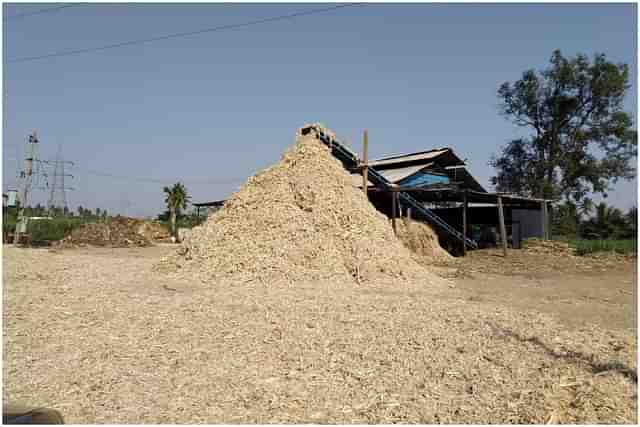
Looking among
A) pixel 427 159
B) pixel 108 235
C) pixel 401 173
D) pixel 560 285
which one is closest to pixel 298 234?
pixel 560 285

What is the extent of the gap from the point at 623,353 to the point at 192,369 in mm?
3711

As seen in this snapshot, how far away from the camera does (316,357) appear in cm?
377

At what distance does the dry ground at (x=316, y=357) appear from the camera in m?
2.79

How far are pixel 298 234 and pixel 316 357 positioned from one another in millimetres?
5053

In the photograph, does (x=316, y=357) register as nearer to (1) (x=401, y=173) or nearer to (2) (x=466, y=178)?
(1) (x=401, y=173)

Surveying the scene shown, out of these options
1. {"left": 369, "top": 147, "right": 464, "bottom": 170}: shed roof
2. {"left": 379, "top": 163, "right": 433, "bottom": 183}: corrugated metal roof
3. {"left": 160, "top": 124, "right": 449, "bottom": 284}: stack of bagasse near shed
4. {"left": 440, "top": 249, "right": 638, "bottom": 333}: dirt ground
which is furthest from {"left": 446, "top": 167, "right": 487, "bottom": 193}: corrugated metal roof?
{"left": 160, "top": 124, "right": 449, "bottom": 284}: stack of bagasse near shed

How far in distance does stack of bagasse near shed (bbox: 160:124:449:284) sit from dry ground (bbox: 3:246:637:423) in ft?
4.35

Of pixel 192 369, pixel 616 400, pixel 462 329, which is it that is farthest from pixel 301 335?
pixel 616 400

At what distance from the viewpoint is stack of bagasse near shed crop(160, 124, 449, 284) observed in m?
8.21

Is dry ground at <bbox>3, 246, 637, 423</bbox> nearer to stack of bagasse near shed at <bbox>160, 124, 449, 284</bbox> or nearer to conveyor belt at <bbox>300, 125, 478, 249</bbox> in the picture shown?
stack of bagasse near shed at <bbox>160, 124, 449, 284</bbox>

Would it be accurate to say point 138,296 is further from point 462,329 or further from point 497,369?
point 497,369

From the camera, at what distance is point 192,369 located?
3451mm

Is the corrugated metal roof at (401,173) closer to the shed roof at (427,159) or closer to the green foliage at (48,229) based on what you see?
the shed roof at (427,159)

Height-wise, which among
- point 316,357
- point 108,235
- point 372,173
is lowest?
point 316,357
